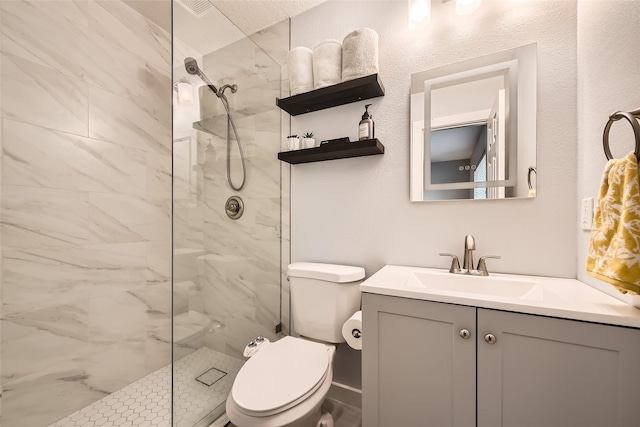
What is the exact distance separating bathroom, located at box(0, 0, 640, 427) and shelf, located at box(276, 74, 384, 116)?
0.07m

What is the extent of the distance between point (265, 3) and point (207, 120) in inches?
39.3

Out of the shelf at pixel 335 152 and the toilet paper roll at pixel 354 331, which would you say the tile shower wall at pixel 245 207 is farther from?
the toilet paper roll at pixel 354 331

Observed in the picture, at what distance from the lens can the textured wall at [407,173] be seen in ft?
3.86

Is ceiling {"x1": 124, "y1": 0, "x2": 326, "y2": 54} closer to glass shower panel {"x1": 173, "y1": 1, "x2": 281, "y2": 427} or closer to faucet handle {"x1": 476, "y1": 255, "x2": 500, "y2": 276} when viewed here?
glass shower panel {"x1": 173, "y1": 1, "x2": 281, "y2": 427}

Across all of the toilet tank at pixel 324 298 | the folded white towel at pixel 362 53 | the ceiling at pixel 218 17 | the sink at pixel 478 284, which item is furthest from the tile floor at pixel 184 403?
the folded white towel at pixel 362 53

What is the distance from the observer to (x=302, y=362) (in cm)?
117

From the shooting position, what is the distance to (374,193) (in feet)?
5.08

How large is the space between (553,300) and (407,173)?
0.84 meters

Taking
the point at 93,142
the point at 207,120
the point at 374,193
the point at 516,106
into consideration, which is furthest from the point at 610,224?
the point at 93,142

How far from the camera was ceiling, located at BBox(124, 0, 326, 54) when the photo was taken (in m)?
1.23

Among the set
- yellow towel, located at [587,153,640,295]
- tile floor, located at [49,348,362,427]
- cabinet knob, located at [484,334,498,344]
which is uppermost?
yellow towel, located at [587,153,640,295]

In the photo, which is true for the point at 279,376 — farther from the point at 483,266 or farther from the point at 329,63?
the point at 329,63

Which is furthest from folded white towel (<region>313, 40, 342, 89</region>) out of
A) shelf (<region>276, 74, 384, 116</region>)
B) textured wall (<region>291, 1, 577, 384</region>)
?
textured wall (<region>291, 1, 577, 384</region>)

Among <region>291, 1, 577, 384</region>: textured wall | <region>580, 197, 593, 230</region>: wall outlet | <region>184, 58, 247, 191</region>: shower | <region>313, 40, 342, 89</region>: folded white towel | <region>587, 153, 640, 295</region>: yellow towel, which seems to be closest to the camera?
<region>587, 153, 640, 295</region>: yellow towel
